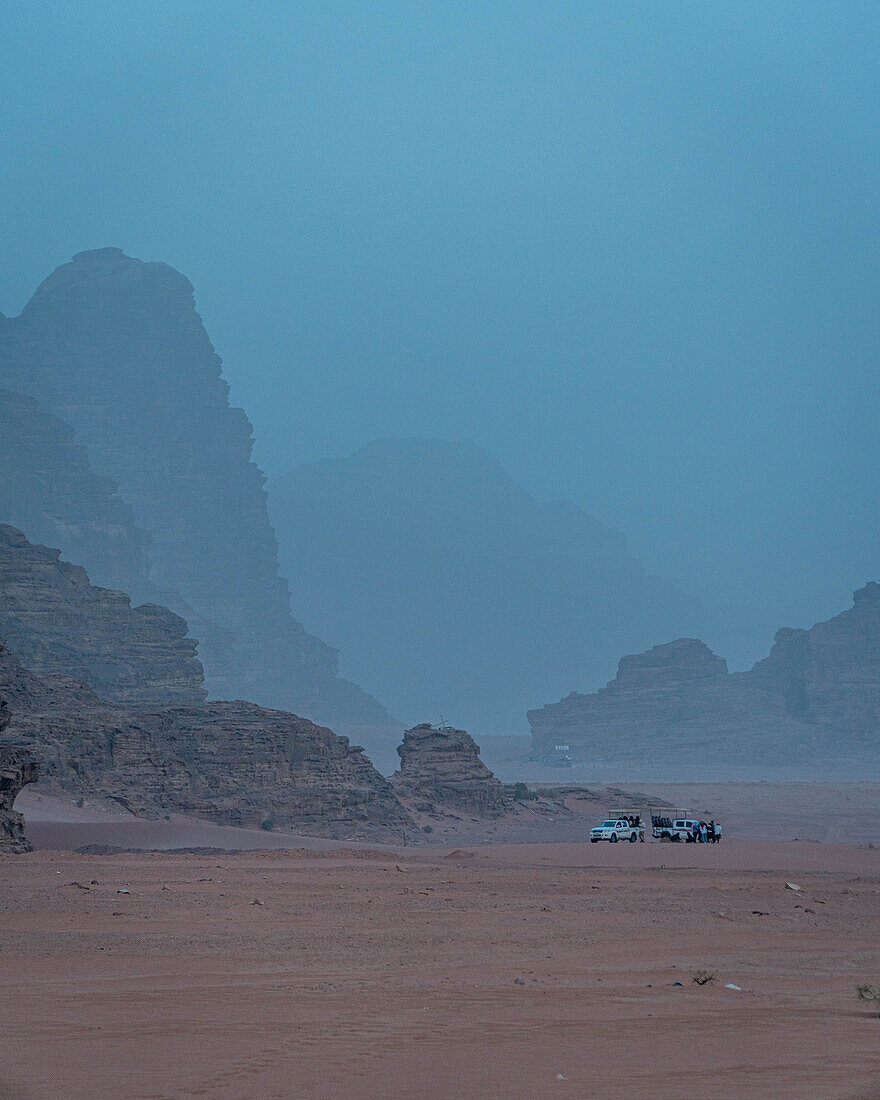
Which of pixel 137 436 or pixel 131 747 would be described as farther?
pixel 137 436

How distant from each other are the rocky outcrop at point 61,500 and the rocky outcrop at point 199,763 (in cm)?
9639

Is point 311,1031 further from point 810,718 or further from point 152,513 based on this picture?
point 152,513

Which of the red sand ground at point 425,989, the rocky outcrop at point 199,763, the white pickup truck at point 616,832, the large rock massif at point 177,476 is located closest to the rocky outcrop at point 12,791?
the red sand ground at point 425,989

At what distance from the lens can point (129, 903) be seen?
1803 cm

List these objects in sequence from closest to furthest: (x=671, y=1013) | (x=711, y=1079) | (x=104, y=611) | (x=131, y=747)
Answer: (x=711, y=1079)
(x=671, y=1013)
(x=131, y=747)
(x=104, y=611)

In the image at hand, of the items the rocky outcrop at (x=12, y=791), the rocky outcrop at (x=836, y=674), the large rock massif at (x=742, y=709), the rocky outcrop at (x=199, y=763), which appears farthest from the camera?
the rocky outcrop at (x=836, y=674)

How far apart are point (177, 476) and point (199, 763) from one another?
150854 mm

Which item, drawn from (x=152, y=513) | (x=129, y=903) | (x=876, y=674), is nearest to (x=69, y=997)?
(x=129, y=903)

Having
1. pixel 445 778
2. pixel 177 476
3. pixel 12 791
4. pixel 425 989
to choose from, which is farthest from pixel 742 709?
pixel 425 989

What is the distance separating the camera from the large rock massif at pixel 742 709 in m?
123

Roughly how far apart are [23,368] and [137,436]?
2030 cm

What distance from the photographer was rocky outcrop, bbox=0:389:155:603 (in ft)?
449

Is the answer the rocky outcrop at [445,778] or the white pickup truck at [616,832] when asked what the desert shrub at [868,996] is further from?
the rocky outcrop at [445,778]

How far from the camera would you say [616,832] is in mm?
37781
